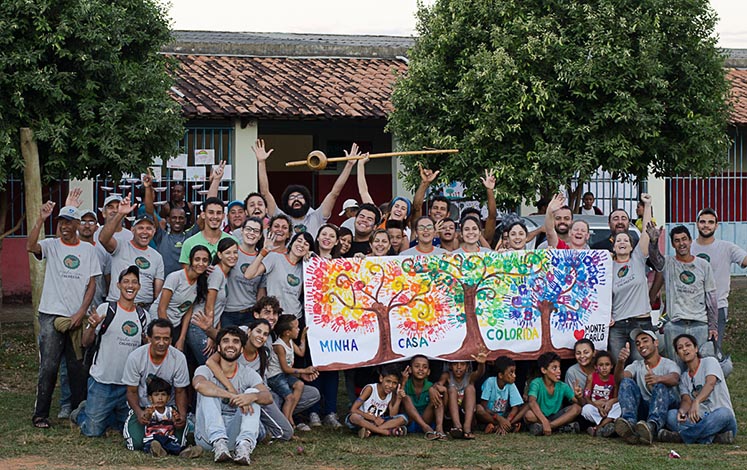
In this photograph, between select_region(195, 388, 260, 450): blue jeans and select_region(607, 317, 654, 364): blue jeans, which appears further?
select_region(607, 317, 654, 364): blue jeans

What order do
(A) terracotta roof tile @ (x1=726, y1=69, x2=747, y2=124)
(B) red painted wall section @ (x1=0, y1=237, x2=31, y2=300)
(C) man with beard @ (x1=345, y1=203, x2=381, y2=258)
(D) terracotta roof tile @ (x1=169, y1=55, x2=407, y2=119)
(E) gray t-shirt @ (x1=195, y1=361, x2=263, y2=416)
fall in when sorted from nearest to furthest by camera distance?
1. (E) gray t-shirt @ (x1=195, y1=361, x2=263, y2=416)
2. (C) man with beard @ (x1=345, y1=203, x2=381, y2=258)
3. (B) red painted wall section @ (x1=0, y1=237, x2=31, y2=300)
4. (D) terracotta roof tile @ (x1=169, y1=55, x2=407, y2=119)
5. (A) terracotta roof tile @ (x1=726, y1=69, x2=747, y2=124)

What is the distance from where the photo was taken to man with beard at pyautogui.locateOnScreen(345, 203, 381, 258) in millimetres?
10031

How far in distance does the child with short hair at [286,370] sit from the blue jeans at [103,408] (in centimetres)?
116

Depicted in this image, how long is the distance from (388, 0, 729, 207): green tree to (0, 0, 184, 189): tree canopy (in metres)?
4.30

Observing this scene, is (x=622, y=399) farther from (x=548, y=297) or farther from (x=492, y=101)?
(x=492, y=101)

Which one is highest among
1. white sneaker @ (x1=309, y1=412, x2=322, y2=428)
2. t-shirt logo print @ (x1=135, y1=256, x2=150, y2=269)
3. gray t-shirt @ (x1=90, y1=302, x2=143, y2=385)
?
t-shirt logo print @ (x1=135, y1=256, x2=150, y2=269)

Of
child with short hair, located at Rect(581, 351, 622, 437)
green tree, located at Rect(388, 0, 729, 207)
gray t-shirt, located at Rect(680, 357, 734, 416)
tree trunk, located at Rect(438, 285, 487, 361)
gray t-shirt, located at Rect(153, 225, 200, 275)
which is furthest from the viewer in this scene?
green tree, located at Rect(388, 0, 729, 207)

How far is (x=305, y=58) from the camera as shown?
850 inches

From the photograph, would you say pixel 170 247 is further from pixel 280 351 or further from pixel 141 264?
pixel 280 351

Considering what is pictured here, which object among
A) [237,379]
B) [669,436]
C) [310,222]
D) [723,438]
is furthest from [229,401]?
[723,438]

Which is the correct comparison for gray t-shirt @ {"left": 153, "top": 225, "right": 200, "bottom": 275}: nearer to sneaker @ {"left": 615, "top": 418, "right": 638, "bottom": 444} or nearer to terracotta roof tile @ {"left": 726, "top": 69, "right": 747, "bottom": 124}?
sneaker @ {"left": 615, "top": 418, "right": 638, "bottom": 444}

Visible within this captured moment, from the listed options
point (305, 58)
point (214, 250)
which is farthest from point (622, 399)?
point (305, 58)

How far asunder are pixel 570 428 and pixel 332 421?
194cm

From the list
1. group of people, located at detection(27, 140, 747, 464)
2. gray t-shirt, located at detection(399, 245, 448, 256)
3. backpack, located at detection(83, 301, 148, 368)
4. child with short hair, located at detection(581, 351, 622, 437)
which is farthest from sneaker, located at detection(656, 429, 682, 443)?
backpack, located at detection(83, 301, 148, 368)
